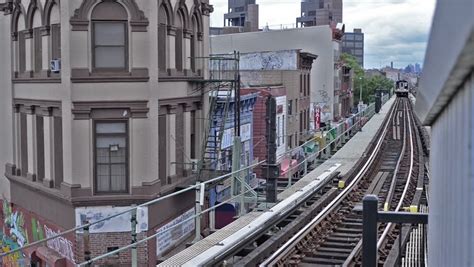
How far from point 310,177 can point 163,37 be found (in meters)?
7.04

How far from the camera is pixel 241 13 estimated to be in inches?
3374

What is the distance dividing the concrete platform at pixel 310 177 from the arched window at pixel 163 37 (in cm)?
507

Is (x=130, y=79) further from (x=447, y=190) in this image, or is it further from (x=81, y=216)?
(x=447, y=190)

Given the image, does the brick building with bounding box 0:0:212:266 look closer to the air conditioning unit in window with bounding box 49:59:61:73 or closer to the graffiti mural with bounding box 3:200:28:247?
the air conditioning unit in window with bounding box 49:59:61:73

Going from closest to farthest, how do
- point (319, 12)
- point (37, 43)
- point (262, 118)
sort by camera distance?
point (37, 43) < point (262, 118) < point (319, 12)

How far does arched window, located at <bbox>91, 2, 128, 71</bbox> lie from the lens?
677 inches

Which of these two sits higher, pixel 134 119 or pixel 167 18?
pixel 167 18

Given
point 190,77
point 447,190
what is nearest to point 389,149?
point 190,77

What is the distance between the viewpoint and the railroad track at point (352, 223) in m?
12.1

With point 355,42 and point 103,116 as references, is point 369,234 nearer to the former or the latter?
point 103,116

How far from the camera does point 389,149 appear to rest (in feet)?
119

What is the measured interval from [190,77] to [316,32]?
42968 mm

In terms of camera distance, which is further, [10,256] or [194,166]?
[10,256]

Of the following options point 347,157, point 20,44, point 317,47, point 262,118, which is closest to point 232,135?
point 347,157
